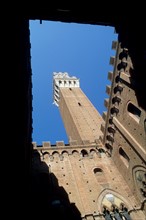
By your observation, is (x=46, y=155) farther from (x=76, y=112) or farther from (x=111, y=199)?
(x=76, y=112)

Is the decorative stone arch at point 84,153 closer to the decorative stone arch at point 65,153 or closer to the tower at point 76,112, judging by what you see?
the decorative stone arch at point 65,153

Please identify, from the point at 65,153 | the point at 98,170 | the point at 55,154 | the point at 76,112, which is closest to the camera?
the point at 98,170

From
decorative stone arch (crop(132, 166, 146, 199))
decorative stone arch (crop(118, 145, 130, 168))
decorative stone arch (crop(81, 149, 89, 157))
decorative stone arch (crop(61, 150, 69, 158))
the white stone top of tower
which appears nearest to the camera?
decorative stone arch (crop(132, 166, 146, 199))

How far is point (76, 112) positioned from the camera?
3206 cm

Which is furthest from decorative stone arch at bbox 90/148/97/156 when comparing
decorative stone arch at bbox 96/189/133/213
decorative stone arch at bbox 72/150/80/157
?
decorative stone arch at bbox 96/189/133/213

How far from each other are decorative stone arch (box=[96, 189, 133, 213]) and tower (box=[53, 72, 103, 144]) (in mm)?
5526

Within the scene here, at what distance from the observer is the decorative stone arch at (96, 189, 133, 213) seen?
552 inches

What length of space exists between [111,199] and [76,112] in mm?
18297

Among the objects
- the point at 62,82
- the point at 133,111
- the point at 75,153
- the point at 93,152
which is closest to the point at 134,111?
the point at 133,111

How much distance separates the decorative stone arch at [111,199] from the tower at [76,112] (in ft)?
18.1

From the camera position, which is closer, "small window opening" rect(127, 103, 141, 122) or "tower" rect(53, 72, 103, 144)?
"small window opening" rect(127, 103, 141, 122)

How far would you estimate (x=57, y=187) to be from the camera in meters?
14.7

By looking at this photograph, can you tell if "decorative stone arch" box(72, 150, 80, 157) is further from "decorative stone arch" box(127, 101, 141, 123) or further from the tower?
"decorative stone arch" box(127, 101, 141, 123)

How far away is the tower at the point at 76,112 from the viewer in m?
26.7
